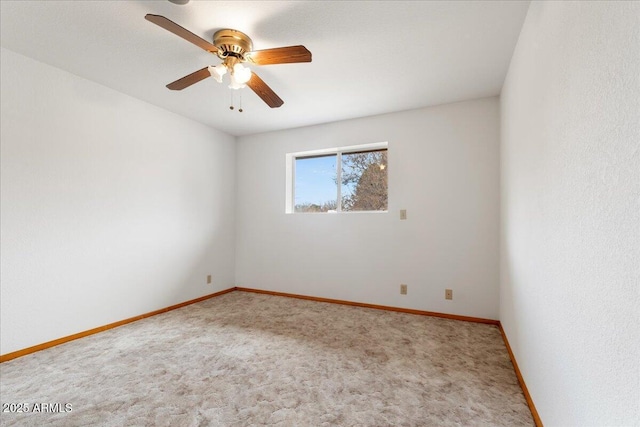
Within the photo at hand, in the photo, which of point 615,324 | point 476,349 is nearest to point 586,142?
point 615,324

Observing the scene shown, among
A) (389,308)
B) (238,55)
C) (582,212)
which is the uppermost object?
(238,55)

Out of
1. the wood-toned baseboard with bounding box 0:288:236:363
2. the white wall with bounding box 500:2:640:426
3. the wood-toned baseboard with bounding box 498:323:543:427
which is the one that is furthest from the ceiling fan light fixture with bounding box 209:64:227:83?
the wood-toned baseboard with bounding box 498:323:543:427

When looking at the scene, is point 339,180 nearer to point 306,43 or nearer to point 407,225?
point 407,225

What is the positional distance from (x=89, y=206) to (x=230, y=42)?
211cm

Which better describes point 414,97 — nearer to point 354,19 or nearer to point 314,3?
point 354,19

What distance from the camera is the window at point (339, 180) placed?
3.59 m

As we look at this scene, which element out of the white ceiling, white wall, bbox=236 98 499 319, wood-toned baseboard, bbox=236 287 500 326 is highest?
the white ceiling

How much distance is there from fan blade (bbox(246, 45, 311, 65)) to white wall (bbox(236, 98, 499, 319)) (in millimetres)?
1900

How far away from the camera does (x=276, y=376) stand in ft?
6.27

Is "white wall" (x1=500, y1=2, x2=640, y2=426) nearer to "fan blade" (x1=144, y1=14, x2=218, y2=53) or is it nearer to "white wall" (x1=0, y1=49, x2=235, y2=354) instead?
"fan blade" (x1=144, y1=14, x2=218, y2=53)

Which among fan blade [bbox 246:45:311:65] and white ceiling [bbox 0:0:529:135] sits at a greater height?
white ceiling [bbox 0:0:529:135]

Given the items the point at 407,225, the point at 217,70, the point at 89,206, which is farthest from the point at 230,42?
the point at 407,225

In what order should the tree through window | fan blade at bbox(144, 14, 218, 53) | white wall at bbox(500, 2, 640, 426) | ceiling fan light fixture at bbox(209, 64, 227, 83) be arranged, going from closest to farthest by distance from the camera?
1. white wall at bbox(500, 2, 640, 426)
2. fan blade at bbox(144, 14, 218, 53)
3. ceiling fan light fixture at bbox(209, 64, 227, 83)
4. the tree through window

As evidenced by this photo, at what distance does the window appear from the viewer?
3.59m
